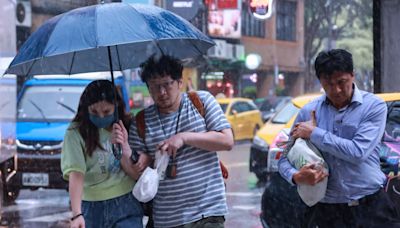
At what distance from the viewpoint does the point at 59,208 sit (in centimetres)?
969

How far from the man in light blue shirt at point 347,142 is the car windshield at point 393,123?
4.55 ft

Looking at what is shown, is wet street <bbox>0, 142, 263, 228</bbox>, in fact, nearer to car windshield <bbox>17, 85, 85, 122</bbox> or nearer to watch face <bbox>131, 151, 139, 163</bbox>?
car windshield <bbox>17, 85, 85, 122</bbox>

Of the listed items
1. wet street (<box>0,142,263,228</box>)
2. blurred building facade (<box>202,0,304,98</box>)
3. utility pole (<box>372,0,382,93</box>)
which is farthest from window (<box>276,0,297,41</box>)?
utility pole (<box>372,0,382,93</box>)

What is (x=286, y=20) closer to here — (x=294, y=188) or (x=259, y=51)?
(x=259, y=51)

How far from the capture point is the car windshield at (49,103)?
34.7ft

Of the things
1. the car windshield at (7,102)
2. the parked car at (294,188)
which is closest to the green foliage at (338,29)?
the car windshield at (7,102)

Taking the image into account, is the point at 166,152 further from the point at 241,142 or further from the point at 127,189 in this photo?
the point at 241,142

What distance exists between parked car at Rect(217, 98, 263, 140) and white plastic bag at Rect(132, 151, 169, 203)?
1613 centimetres

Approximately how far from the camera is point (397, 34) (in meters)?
7.41

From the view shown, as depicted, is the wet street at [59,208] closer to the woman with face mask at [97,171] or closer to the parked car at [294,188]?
the parked car at [294,188]

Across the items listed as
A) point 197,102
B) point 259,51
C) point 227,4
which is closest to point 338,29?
point 259,51

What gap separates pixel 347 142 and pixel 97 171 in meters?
1.27

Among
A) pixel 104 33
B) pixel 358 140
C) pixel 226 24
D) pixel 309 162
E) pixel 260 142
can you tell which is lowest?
pixel 260 142

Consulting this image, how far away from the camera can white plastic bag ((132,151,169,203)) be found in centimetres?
317
